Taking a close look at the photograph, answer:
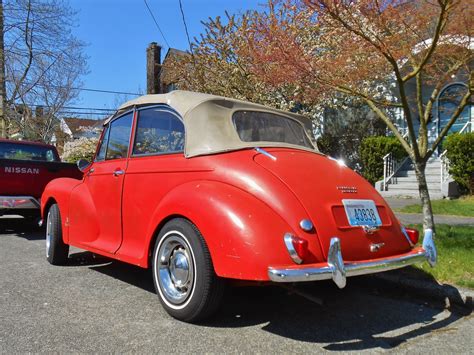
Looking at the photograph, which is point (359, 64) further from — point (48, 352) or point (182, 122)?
point (48, 352)

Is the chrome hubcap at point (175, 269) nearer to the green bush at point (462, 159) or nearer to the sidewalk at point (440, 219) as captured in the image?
the sidewalk at point (440, 219)

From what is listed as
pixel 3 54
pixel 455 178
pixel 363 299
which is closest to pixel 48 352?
pixel 363 299

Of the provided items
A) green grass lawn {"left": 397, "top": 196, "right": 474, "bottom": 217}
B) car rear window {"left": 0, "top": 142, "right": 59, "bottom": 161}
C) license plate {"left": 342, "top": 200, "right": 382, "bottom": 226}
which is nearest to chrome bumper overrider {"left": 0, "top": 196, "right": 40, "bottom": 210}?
car rear window {"left": 0, "top": 142, "right": 59, "bottom": 161}

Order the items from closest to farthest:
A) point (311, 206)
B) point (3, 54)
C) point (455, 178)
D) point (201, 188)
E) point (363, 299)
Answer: point (311, 206) → point (201, 188) → point (363, 299) → point (455, 178) → point (3, 54)

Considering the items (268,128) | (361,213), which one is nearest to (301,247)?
(361,213)

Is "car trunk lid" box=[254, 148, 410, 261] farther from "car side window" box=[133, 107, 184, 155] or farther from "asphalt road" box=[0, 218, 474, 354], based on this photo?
"car side window" box=[133, 107, 184, 155]

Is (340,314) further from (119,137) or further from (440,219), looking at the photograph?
(440,219)

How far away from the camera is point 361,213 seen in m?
3.77

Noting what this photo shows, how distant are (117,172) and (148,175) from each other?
23.8 inches

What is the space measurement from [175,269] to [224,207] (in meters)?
0.76

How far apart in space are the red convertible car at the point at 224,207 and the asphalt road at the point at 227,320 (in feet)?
1.13

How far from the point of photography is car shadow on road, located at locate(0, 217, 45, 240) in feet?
27.9

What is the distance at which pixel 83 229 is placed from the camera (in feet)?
17.0

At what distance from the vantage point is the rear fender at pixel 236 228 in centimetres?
323
